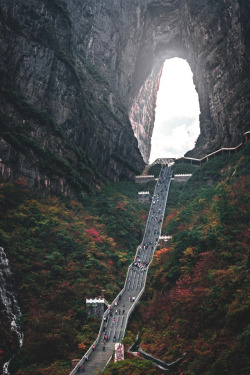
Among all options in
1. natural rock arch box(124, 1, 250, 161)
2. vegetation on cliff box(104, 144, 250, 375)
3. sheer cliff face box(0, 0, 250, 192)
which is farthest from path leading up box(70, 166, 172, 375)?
natural rock arch box(124, 1, 250, 161)

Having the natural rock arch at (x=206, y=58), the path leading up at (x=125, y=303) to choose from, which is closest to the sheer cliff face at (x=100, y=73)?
the natural rock arch at (x=206, y=58)

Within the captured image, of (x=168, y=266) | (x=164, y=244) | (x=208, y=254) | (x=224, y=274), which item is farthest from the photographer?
(x=164, y=244)

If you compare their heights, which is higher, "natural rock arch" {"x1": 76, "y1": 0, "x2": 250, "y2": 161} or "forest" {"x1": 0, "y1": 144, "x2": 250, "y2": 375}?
"natural rock arch" {"x1": 76, "y1": 0, "x2": 250, "y2": 161}

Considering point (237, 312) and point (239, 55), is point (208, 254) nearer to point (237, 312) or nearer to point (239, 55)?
point (237, 312)

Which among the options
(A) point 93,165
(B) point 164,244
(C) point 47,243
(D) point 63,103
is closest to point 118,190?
(A) point 93,165

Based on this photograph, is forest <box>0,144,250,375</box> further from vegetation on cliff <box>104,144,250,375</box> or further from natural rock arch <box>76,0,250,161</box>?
natural rock arch <box>76,0,250,161</box>

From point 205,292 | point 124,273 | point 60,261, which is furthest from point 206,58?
point 205,292
